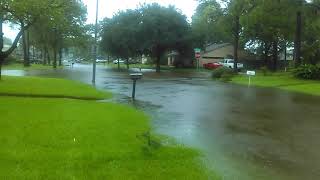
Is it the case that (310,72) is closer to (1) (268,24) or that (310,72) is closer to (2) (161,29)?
(1) (268,24)

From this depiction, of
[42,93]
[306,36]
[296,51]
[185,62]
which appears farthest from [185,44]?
[42,93]

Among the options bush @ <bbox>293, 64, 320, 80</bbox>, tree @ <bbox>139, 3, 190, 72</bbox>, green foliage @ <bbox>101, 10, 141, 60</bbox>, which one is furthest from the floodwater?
green foliage @ <bbox>101, 10, 141, 60</bbox>

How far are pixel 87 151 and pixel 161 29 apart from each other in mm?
57072

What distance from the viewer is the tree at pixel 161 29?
64.8 metres

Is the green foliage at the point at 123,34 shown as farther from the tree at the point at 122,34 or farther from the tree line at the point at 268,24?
the tree line at the point at 268,24

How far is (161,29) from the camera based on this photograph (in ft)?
213

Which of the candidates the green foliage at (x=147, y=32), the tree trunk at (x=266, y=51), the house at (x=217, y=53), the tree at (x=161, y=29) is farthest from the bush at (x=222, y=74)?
the house at (x=217, y=53)

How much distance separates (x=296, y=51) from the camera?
42.4 metres

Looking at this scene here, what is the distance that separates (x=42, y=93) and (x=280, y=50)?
6016cm

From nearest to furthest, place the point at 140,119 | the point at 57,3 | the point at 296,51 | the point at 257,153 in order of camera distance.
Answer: the point at 257,153 < the point at 140,119 < the point at 57,3 < the point at 296,51

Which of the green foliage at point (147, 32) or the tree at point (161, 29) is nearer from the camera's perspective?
the tree at point (161, 29)

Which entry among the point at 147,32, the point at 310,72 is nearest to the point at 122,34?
the point at 147,32

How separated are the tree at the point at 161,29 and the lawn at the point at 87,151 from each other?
2037 inches

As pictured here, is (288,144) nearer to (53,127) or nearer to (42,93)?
(53,127)
